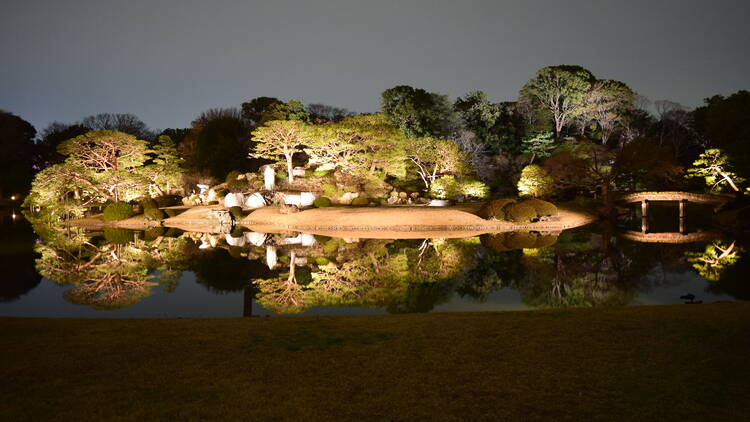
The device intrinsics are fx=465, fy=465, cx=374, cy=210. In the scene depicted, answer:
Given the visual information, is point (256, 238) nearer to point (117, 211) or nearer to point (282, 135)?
point (117, 211)

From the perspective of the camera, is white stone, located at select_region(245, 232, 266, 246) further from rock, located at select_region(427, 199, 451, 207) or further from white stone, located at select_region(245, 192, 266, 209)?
rock, located at select_region(427, 199, 451, 207)

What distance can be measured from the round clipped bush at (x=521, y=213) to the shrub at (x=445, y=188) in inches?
318

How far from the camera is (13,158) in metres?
54.6

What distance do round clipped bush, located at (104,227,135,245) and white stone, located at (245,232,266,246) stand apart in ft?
19.4

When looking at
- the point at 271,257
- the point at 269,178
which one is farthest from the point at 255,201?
the point at 271,257

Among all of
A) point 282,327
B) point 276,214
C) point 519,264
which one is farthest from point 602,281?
point 276,214

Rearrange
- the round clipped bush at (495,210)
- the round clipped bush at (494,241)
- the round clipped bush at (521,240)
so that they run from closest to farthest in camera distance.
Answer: the round clipped bush at (494,241), the round clipped bush at (521,240), the round clipped bush at (495,210)

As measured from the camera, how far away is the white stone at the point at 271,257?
16986mm

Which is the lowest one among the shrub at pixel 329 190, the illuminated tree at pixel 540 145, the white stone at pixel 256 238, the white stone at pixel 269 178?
the white stone at pixel 256 238

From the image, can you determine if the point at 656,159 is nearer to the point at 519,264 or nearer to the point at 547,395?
the point at 519,264

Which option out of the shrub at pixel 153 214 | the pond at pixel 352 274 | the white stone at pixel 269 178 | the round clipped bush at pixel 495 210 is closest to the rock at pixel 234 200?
the white stone at pixel 269 178

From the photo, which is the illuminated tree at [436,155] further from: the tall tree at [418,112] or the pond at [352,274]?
the pond at [352,274]

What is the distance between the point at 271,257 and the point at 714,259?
1687 centimetres

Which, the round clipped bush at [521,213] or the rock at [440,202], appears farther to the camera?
the rock at [440,202]
